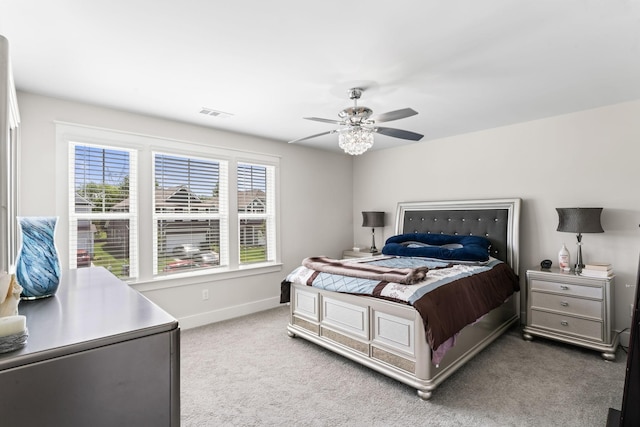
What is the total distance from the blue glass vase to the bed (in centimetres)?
213

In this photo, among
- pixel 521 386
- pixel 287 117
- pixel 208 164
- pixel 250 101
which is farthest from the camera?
pixel 208 164

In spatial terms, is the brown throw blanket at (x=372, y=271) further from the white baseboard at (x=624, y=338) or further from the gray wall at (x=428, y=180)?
the white baseboard at (x=624, y=338)

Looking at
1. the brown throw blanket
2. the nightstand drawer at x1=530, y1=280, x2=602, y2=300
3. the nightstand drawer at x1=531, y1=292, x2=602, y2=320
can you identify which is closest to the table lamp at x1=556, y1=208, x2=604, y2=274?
the nightstand drawer at x1=530, y1=280, x2=602, y2=300

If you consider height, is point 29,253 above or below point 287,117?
below

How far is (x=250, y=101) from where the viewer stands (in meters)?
3.13

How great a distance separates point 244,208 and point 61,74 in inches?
93.0

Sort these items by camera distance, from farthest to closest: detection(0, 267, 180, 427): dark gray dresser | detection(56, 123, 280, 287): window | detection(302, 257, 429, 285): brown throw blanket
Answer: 1. detection(56, 123, 280, 287): window
2. detection(302, 257, 429, 285): brown throw blanket
3. detection(0, 267, 180, 427): dark gray dresser

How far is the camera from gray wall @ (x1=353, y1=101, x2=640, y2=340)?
3211 mm

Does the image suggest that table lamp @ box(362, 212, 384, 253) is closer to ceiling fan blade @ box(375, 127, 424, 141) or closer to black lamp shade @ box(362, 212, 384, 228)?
black lamp shade @ box(362, 212, 384, 228)

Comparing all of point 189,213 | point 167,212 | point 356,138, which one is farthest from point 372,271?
point 167,212

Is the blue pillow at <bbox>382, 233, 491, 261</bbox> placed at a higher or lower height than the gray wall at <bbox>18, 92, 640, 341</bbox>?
lower

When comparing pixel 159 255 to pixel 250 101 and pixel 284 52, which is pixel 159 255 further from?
pixel 284 52

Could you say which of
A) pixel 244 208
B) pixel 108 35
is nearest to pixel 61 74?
pixel 108 35

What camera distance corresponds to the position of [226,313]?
13.5ft
